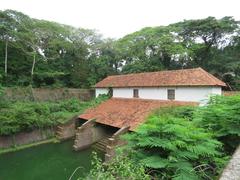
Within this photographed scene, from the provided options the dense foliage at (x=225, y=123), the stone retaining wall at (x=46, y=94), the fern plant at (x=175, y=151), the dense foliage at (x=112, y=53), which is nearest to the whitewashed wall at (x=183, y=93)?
the dense foliage at (x=225, y=123)

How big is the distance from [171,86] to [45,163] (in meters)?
10.2

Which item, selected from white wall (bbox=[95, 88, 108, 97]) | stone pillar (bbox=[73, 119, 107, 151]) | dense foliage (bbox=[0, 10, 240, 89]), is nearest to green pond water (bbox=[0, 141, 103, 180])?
stone pillar (bbox=[73, 119, 107, 151])

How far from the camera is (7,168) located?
11.9 metres

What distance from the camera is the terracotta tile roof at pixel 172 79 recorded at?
15008mm

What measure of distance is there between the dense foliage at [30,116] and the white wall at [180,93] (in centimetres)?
490

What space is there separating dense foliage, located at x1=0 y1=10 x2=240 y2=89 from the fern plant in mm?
21679

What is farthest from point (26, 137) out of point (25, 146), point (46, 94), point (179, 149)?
point (179, 149)

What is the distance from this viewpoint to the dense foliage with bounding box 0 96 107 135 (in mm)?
14678

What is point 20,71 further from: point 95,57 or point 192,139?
point 192,139

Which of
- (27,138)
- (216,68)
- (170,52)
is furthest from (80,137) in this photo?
(216,68)

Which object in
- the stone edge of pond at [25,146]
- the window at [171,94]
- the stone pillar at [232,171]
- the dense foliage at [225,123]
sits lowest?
the stone edge of pond at [25,146]

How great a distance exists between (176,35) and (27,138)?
69.5ft

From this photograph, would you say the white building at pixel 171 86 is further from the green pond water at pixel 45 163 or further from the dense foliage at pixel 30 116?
the green pond water at pixel 45 163

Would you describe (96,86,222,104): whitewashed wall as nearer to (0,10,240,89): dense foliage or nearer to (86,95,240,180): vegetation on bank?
(86,95,240,180): vegetation on bank
